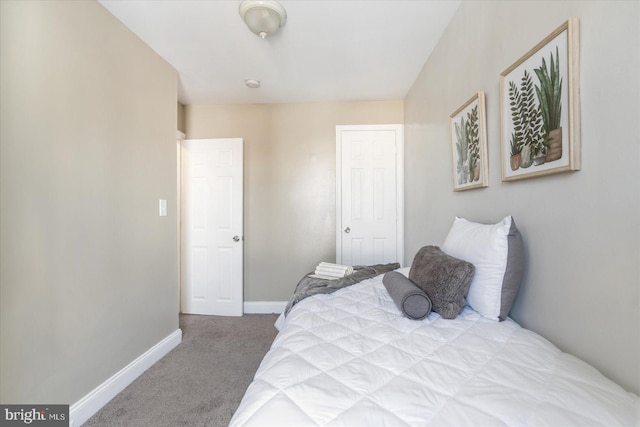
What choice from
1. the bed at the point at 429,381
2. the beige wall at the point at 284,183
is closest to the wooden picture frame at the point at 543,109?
the bed at the point at 429,381

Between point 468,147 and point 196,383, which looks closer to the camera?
point 468,147

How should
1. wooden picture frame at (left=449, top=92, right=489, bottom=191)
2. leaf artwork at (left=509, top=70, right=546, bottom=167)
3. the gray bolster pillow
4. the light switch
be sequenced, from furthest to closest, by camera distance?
the light switch → wooden picture frame at (left=449, top=92, right=489, bottom=191) → the gray bolster pillow → leaf artwork at (left=509, top=70, right=546, bottom=167)

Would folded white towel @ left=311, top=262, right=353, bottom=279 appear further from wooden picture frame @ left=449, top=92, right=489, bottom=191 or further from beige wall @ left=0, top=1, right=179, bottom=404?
beige wall @ left=0, top=1, right=179, bottom=404

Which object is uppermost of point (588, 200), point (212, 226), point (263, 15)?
point (263, 15)

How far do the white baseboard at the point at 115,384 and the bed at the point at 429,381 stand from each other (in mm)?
1408

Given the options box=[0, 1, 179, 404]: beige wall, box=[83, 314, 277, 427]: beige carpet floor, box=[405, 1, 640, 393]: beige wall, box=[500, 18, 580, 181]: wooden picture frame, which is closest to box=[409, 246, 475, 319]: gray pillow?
box=[405, 1, 640, 393]: beige wall

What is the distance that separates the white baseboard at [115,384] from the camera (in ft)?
4.86

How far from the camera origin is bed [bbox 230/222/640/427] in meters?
0.59

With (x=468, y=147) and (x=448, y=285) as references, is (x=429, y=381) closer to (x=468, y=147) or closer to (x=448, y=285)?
(x=448, y=285)

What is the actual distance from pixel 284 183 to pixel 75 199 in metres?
2.00

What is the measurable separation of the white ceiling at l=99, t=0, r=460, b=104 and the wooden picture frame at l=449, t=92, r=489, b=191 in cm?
72

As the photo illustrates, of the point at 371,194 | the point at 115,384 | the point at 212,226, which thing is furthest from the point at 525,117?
the point at 212,226

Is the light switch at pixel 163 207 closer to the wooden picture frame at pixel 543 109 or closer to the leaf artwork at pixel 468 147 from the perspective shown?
the leaf artwork at pixel 468 147

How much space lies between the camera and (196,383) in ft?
6.06
